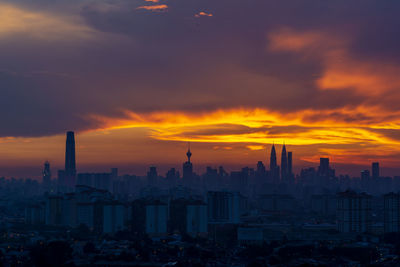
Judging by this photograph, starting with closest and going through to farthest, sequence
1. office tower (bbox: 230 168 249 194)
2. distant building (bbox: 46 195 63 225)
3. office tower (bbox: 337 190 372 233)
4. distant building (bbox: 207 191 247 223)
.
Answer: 1. office tower (bbox: 337 190 372 233)
2. distant building (bbox: 46 195 63 225)
3. distant building (bbox: 207 191 247 223)
4. office tower (bbox: 230 168 249 194)

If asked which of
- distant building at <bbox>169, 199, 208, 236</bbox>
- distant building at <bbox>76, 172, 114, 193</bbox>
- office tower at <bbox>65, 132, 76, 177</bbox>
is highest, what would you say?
office tower at <bbox>65, 132, 76, 177</bbox>

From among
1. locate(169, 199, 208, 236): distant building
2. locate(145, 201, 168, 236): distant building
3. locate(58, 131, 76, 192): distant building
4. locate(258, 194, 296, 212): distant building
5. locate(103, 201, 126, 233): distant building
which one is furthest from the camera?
locate(58, 131, 76, 192): distant building

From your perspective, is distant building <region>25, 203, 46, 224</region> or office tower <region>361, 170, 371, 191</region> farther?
office tower <region>361, 170, 371, 191</region>

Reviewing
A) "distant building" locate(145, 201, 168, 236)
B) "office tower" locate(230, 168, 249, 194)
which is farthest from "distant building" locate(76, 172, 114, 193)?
"distant building" locate(145, 201, 168, 236)

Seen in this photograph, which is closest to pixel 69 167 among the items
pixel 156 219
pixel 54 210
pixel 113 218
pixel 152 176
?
pixel 152 176

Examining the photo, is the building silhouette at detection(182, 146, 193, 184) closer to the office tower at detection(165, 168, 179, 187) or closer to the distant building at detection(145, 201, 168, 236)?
the office tower at detection(165, 168, 179, 187)

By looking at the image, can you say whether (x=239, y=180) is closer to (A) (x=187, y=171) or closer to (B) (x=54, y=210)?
(A) (x=187, y=171)

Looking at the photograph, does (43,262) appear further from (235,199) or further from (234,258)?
(235,199)
